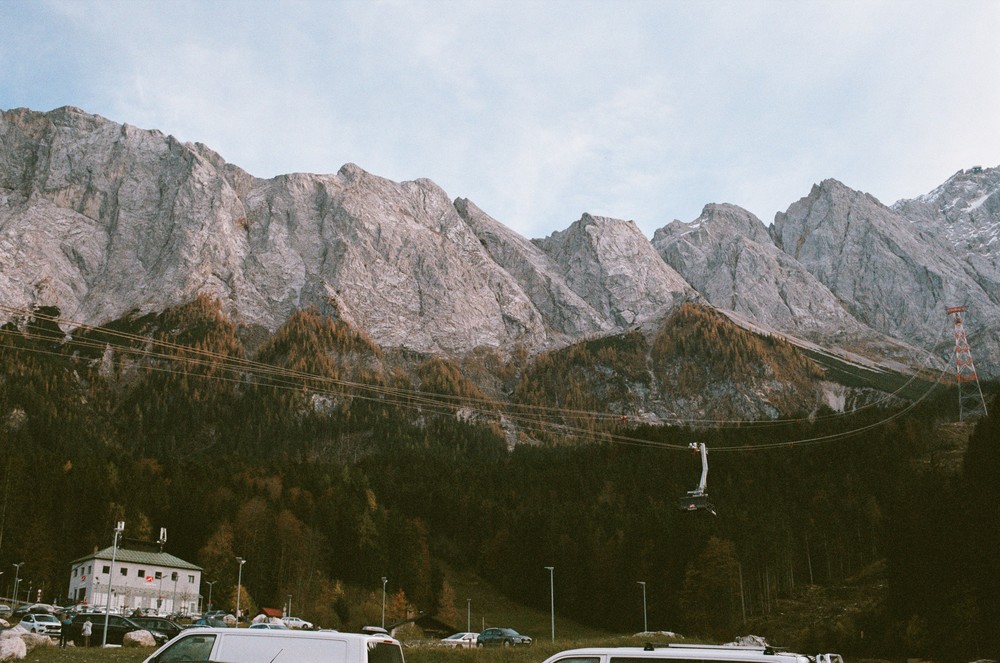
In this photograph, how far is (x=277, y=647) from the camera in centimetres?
1956

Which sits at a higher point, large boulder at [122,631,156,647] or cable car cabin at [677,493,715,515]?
cable car cabin at [677,493,715,515]

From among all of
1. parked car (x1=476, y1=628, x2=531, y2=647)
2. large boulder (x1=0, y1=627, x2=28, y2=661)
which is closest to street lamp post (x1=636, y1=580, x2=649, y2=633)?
parked car (x1=476, y1=628, x2=531, y2=647)

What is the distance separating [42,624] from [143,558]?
55.6 meters

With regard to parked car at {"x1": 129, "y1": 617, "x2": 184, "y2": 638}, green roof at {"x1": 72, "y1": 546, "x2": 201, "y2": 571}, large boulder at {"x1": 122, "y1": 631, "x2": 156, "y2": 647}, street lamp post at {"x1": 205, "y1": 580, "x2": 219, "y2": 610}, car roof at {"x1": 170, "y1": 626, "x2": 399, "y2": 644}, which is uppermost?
green roof at {"x1": 72, "y1": 546, "x2": 201, "y2": 571}

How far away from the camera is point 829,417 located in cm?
19112

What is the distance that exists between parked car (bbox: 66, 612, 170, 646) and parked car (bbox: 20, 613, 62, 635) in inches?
192

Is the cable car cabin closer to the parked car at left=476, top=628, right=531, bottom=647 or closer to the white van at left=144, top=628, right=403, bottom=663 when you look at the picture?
the parked car at left=476, top=628, right=531, bottom=647

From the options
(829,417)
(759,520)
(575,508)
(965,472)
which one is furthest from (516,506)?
(965,472)

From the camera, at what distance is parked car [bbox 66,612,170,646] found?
51062 millimetres

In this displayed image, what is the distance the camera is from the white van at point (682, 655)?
1712 cm

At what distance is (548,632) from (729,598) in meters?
25.1

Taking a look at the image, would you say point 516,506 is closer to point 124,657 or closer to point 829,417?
point 829,417

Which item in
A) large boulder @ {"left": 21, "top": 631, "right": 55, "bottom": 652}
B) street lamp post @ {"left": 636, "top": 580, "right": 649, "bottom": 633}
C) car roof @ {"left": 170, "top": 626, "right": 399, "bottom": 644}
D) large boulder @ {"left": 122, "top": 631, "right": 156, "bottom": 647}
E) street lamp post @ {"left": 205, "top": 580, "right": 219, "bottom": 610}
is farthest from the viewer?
street lamp post @ {"left": 636, "top": 580, "right": 649, "bottom": 633}

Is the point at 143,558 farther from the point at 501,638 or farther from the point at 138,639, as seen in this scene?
the point at 138,639
